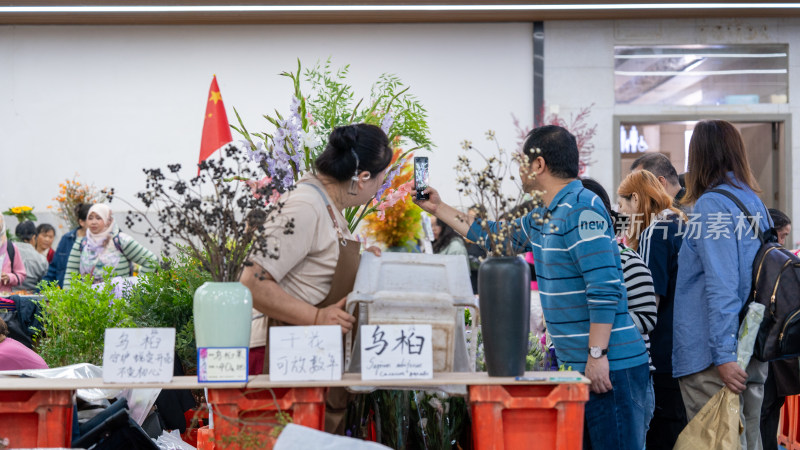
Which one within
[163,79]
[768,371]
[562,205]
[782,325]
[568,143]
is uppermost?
[163,79]

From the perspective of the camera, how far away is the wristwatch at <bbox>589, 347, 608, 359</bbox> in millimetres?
1891

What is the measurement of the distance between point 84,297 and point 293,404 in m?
1.80

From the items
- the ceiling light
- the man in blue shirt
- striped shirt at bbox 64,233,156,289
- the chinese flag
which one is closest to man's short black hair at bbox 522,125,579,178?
the man in blue shirt

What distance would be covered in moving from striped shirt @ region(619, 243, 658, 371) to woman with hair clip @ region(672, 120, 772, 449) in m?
0.13

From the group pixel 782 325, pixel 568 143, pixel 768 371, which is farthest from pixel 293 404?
pixel 768 371

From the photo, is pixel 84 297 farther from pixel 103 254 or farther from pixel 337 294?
pixel 103 254

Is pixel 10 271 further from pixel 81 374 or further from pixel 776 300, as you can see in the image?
pixel 776 300

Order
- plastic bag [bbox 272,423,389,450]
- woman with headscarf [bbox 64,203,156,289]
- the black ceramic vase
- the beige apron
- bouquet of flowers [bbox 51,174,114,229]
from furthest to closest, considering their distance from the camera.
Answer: bouquet of flowers [bbox 51,174,114,229] → woman with headscarf [bbox 64,203,156,289] → the beige apron → the black ceramic vase → plastic bag [bbox 272,423,389,450]

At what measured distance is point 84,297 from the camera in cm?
306

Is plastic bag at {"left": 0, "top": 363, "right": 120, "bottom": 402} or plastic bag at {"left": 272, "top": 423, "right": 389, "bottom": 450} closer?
plastic bag at {"left": 272, "top": 423, "right": 389, "bottom": 450}

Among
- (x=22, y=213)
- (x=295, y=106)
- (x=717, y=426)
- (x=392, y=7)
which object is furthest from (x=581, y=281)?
(x=22, y=213)

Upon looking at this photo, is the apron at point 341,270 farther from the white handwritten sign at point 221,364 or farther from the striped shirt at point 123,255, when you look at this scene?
the striped shirt at point 123,255

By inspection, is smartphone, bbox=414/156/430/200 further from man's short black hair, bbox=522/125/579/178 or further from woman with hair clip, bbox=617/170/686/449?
woman with hair clip, bbox=617/170/686/449

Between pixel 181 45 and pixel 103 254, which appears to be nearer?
pixel 103 254
